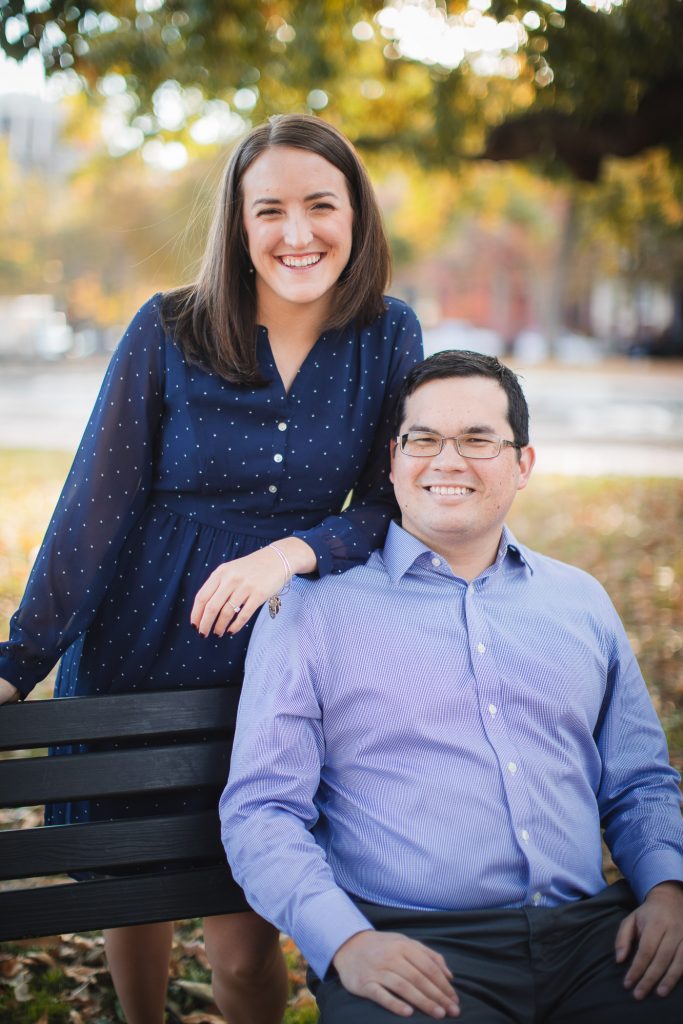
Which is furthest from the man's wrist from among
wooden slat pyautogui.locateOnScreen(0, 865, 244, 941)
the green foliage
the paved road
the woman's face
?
the paved road

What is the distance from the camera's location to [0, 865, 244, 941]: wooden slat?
227 centimetres

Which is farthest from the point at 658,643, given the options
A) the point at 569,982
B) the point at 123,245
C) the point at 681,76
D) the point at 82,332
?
the point at 82,332

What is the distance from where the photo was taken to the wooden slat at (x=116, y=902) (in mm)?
2268

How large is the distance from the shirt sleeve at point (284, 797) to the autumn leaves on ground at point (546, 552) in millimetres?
1385

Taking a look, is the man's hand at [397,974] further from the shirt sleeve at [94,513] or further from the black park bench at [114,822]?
the shirt sleeve at [94,513]

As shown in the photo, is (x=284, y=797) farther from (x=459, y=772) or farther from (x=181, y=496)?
(x=181, y=496)

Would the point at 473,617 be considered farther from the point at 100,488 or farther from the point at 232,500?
the point at 100,488

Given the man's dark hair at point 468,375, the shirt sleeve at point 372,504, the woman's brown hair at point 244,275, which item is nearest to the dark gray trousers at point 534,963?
the shirt sleeve at point 372,504

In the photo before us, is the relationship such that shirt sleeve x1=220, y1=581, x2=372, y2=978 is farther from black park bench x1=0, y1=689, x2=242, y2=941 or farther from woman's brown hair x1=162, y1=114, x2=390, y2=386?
woman's brown hair x1=162, y1=114, x2=390, y2=386

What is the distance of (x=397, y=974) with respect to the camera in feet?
6.12

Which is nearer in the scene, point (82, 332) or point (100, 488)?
point (100, 488)

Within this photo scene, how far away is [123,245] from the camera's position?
3966 cm

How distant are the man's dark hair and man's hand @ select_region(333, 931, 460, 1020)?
3.75 ft

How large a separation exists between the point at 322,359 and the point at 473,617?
0.76 m
